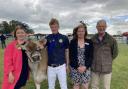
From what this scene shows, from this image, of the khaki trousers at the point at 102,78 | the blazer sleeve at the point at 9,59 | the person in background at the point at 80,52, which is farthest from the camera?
the khaki trousers at the point at 102,78

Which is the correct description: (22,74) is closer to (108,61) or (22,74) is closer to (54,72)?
(54,72)

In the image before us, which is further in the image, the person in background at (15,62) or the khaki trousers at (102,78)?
the khaki trousers at (102,78)

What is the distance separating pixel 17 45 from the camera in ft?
19.0

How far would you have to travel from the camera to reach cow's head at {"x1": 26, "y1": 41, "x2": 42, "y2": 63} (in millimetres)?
6078

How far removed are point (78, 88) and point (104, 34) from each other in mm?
1417

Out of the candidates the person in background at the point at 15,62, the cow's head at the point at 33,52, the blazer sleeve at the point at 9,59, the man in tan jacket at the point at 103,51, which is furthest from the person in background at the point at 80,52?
the blazer sleeve at the point at 9,59

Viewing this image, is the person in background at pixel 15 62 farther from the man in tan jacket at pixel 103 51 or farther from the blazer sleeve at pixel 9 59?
the man in tan jacket at pixel 103 51

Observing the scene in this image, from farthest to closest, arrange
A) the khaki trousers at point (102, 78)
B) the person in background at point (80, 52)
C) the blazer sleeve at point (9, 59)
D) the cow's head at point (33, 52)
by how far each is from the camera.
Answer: the khaki trousers at point (102, 78)
the person in background at point (80, 52)
the cow's head at point (33, 52)
the blazer sleeve at point (9, 59)

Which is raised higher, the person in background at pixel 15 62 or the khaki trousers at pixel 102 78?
the person in background at pixel 15 62

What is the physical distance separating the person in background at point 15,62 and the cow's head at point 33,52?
0.54 ft

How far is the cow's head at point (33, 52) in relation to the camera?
6078mm

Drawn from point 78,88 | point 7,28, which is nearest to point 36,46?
point 78,88

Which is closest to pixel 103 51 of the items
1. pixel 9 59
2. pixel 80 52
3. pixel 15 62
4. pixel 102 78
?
pixel 80 52

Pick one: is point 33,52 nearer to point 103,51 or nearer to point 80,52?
point 80,52
